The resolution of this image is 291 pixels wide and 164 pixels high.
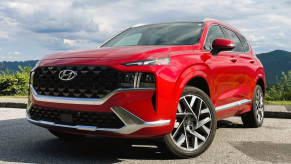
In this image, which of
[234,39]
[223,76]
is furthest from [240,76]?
[234,39]

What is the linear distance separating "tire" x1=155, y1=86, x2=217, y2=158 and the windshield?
893mm

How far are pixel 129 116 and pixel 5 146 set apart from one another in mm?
2171

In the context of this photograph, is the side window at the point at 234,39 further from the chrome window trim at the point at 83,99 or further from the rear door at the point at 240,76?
the chrome window trim at the point at 83,99

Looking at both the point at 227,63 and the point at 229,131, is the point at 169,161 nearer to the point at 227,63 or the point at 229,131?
the point at 227,63

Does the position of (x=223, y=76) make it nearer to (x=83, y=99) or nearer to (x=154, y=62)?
(x=154, y=62)

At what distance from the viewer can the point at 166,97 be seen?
3.56 metres

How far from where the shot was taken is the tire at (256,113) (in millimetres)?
6355

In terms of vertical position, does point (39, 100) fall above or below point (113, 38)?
below

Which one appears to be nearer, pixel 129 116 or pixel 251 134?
pixel 129 116

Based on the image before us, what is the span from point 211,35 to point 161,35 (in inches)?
29.4

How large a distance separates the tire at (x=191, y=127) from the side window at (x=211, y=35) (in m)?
0.89

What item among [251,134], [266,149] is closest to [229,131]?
[251,134]

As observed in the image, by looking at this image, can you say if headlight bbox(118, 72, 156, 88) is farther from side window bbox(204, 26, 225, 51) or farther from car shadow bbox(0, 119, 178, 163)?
side window bbox(204, 26, 225, 51)

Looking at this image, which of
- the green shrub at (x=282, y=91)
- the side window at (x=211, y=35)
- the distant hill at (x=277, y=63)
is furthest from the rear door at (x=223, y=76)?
the distant hill at (x=277, y=63)
